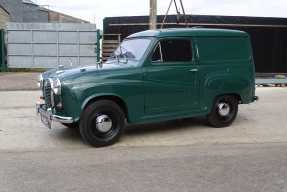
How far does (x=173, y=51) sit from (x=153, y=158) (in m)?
2.42

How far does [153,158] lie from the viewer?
6691 mm

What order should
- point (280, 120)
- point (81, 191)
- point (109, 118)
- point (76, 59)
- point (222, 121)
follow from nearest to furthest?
point (81, 191) < point (109, 118) < point (222, 121) < point (280, 120) < point (76, 59)

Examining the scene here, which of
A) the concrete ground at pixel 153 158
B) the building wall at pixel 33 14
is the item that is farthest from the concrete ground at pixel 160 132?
the building wall at pixel 33 14

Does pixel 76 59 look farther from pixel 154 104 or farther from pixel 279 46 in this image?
pixel 154 104

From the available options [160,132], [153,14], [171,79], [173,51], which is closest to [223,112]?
[160,132]

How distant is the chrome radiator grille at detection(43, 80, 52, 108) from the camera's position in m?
7.52

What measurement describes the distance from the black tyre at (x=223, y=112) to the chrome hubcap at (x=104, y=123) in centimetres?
232

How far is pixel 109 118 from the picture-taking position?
24.7 ft

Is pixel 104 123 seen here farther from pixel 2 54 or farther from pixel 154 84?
pixel 2 54

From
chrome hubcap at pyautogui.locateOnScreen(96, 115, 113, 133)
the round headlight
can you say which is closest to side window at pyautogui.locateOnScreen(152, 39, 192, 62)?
chrome hubcap at pyautogui.locateOnScreen(96, 115, 113, 133)

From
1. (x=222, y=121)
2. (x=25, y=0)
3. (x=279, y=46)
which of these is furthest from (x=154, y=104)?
(x=25, y=0)

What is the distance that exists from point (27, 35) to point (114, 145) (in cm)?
1600

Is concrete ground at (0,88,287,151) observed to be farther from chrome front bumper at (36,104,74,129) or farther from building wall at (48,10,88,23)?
building wall at (48,10,88,23)

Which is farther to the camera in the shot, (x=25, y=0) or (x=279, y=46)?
(x=25, y=0)
